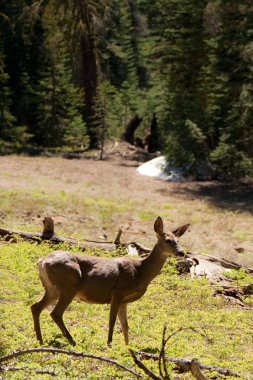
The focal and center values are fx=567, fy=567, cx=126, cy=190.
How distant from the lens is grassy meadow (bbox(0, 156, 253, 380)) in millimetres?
6879

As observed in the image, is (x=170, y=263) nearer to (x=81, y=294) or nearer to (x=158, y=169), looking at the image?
(x=81, y=294)

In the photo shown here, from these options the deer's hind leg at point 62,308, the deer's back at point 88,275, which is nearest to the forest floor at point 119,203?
the deer's back at point 88,275

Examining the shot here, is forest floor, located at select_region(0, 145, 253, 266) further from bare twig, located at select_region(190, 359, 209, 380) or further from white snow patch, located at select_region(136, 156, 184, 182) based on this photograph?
bare twig, located at select_region(190, 359, 209, 380)

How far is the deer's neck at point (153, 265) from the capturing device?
765 centimetres

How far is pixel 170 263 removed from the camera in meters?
12.9

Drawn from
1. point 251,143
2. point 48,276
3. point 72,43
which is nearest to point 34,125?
point 72,43

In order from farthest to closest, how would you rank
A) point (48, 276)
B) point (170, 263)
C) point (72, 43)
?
point (72, 43), point (170, 263), point (48, 276)

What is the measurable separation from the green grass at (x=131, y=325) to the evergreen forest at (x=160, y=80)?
1392 cm

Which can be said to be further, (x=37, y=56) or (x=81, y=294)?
(x=37, y=56)

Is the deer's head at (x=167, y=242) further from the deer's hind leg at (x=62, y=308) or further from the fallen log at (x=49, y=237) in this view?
the fallen log at (x=49, y=237)

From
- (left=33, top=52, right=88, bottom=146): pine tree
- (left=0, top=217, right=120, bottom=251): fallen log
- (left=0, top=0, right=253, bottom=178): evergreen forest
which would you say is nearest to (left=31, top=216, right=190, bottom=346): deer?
(left=0, top=217, right=120, bottom=251): fallen log

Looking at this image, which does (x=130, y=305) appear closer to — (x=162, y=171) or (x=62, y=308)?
(x=62, y=308)

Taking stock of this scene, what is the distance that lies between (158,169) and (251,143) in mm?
5362

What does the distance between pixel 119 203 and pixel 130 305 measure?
1022cm
